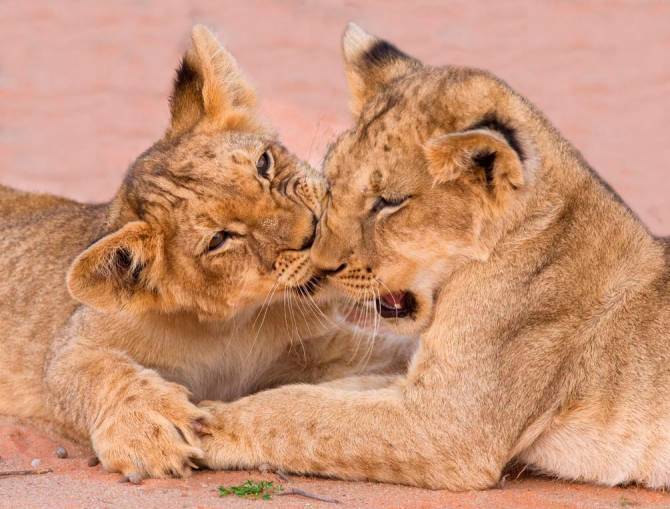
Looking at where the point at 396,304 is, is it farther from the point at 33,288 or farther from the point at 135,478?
the point at 33,288

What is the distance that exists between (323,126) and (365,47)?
455 centimetres

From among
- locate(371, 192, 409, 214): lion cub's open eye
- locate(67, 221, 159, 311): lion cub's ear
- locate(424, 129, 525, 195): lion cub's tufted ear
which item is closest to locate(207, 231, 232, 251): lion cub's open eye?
locate(67, 221, 159, 311): lion cub's ear

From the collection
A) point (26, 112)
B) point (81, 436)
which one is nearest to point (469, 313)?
point (81, 436)

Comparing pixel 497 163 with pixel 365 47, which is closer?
pixel 497 163

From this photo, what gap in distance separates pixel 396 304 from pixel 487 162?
0.75 metres

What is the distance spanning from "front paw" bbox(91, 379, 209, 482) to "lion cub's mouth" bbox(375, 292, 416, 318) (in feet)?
2.84

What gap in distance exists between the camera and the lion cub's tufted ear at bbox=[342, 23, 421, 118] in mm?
5539

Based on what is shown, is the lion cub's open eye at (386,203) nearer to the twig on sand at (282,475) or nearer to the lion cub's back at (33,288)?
the twig on sand at (282,475)

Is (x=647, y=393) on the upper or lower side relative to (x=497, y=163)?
lower

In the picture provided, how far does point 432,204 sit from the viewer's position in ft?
16.1

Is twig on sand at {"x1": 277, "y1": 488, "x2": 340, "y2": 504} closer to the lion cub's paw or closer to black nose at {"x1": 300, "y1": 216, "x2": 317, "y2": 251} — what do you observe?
the lion cub's paw

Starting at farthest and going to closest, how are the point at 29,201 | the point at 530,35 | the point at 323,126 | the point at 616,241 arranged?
the point at 530,35
the point at 323,126
the point at 29,201
the point at 616,241

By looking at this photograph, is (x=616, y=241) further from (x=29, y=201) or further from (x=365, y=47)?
(x=29, y=201)

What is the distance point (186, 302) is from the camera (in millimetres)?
5180
